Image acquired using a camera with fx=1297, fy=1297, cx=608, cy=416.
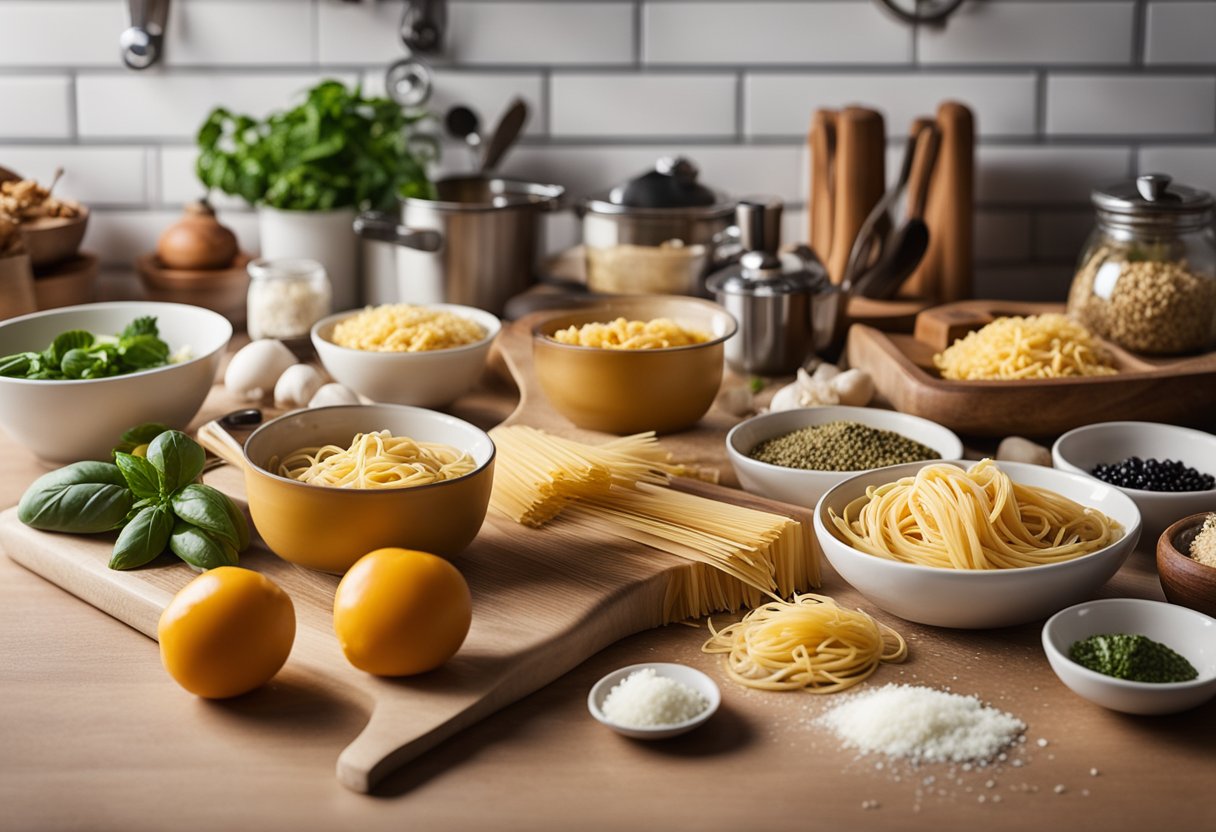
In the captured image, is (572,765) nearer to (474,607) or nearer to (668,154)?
(474,607)

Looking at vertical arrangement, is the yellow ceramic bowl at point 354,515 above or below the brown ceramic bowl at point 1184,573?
above

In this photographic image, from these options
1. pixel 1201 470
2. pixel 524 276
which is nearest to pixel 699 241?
pixel 524 276

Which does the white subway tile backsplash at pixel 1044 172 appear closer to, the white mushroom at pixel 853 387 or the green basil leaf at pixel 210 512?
the white mushroom at pixel 853 387

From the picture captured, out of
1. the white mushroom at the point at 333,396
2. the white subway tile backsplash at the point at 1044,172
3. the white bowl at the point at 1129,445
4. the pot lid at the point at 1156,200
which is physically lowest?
the white bowl at the point at 1129,445

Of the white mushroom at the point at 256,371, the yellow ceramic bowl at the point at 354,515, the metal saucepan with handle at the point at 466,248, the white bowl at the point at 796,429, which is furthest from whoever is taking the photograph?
the metal saucepan with handle at the point at 466,248

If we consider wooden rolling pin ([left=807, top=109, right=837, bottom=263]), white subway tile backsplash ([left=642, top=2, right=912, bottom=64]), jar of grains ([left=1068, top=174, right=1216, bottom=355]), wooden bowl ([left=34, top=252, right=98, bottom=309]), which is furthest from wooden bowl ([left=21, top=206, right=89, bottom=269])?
jar of grains ([left=1068, top=174, right=1216, bottom=355])

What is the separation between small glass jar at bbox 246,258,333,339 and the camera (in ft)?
6.68

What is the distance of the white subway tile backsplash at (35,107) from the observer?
240 cm

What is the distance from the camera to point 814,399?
68.4 inches

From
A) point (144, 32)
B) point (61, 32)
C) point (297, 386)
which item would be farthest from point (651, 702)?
point (61, 32)

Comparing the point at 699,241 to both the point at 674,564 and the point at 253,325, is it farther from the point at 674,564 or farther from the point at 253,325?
the point at 674,564

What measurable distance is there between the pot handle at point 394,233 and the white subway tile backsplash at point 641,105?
0.42m

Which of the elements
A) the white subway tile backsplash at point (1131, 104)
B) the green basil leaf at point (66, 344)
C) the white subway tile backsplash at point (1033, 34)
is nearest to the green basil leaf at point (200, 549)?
the green basil leaf at point (66, 344)

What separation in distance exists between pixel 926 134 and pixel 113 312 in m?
1.34
